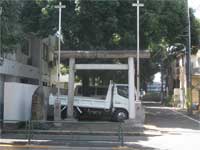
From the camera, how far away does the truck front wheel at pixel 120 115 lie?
2900 centimetres

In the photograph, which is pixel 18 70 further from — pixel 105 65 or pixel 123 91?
pixel 123 91

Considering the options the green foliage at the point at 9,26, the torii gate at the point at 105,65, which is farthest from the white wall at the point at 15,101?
the green foliage at the point at 9,26

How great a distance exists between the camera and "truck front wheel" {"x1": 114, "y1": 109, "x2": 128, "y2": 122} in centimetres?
2900

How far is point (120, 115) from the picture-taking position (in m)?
29.1

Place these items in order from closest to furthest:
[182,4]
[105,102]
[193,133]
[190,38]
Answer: [193,133]
[105,102]
[182,4]
[190,38]

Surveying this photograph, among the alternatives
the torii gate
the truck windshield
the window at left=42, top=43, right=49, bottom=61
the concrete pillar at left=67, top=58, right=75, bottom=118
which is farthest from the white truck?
the window at left=42, top=43, right=49, bottom=61

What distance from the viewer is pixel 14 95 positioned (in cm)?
2472

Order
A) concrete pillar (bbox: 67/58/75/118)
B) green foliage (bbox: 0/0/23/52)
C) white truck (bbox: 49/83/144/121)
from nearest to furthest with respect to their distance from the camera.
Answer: green foliage (bbox: 0/0/23/52) < concrete pillar (bbox: 67/58/75/118) < white truck (bbox: 49/83/144/121)

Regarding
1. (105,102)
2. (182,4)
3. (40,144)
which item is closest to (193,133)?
(105,102)

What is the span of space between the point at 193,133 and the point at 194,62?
1418 inches

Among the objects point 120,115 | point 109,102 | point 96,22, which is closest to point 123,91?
point 109,102

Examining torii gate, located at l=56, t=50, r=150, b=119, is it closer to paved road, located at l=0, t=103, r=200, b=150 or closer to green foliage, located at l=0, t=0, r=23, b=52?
paved road, located at l=0, t=103, r=200, b=150

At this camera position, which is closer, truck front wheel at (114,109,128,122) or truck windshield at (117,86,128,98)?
truck front wheel at (114,109,128,122)

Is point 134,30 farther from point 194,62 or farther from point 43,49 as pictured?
point 194,62
